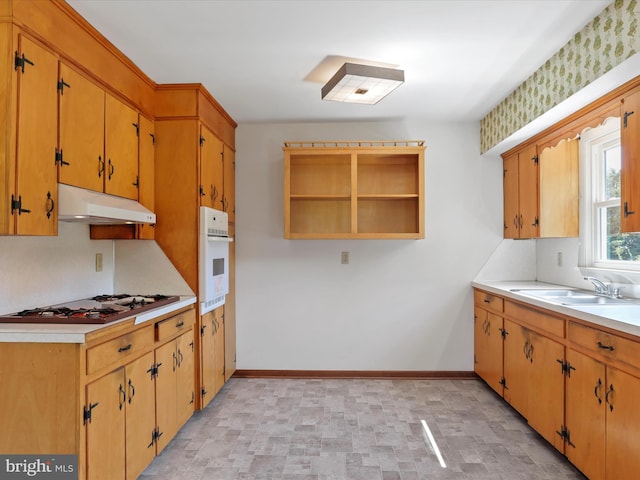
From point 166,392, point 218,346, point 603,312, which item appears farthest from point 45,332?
point 603,312

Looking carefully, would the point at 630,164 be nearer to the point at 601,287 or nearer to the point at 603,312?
the point at 603,312

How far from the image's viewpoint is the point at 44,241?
93.0 inches

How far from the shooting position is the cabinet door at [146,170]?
2.82 metres

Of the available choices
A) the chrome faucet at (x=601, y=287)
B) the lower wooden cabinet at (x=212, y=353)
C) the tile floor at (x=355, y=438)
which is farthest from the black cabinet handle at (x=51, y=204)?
the chrome faucet at (x=601, y=287)

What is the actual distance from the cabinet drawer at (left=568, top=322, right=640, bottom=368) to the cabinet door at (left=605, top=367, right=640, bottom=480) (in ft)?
0.26

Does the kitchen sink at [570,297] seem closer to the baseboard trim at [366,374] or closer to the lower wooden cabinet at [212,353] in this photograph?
the baseboard trim at [366,374]

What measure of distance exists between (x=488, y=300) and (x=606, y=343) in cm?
161

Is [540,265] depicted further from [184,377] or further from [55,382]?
[55,382]

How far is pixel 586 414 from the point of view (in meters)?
2.16

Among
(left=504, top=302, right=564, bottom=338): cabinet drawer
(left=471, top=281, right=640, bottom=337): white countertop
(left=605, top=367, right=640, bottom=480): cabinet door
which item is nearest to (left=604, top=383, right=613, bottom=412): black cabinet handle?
(left=605, top=367, right=640, bottom=480): cabinet door

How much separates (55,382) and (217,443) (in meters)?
1.33

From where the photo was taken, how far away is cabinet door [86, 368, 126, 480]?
1.78 m

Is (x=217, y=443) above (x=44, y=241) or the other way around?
the other way around

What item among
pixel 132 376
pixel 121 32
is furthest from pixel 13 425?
pixel 121 32
